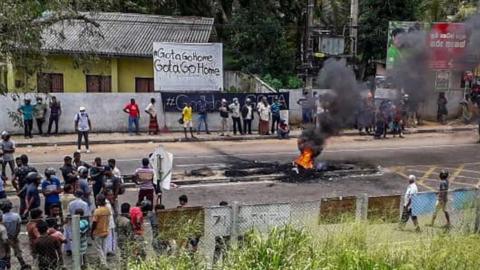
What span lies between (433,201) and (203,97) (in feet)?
48.7

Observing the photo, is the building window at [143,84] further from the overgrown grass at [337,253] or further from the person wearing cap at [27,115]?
the overgrown grass at [337,253]

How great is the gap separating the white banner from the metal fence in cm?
1643

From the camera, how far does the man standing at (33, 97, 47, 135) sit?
2309 cm

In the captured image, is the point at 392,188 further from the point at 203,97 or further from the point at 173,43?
the point at 173,43

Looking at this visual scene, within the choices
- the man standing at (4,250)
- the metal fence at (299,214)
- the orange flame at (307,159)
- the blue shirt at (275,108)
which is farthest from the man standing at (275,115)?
the man standing at (4,250)

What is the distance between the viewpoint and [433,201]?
39.0 feet

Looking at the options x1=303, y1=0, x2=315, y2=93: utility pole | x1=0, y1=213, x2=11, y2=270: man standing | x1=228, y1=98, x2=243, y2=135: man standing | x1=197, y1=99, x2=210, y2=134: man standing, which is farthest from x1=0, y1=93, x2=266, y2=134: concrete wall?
x1=0, y1=213, x2=11, y2=270: man standing

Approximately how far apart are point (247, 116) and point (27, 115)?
798cm

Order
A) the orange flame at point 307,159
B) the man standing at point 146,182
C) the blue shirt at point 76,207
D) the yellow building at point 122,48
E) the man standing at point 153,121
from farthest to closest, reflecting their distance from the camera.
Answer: the yellow building at point 122,48 < the man standing at point 153,121 < the orange flame at point 307,159 < the man standing at point 146,182 < the blue shirt at point 76,207

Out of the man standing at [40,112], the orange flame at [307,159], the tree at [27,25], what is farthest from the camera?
the man standing at [40,112]

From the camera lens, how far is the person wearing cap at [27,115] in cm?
2250

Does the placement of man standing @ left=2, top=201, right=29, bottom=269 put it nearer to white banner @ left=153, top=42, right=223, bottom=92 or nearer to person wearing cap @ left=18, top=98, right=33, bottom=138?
person wearing cap @ left=18, top=98, right=33, bottom=138

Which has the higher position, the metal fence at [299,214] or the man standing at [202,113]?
the man standing at [202,113]

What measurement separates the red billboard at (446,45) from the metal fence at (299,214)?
414 inches
